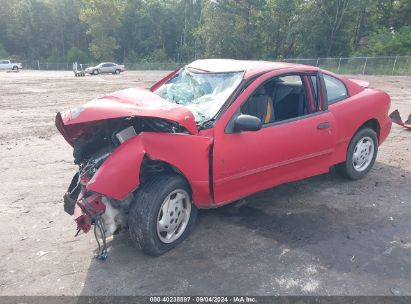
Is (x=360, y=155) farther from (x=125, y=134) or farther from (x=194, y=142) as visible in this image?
(x=125, y=134)

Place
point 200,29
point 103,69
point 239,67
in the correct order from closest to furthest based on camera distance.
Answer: point 239,67 → point 103,69 → point 200,29

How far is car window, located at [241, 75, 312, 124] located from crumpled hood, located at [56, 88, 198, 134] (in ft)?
3.30

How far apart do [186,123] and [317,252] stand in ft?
5.74

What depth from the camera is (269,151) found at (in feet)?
12.8

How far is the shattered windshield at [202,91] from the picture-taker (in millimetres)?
3787

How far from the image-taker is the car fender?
3.03 metres

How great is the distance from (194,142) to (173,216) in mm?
749

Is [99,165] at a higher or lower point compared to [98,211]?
higher

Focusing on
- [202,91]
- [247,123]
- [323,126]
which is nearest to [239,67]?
[202,91]

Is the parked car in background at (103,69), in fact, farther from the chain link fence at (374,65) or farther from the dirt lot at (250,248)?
the dirt lot at (250,248)

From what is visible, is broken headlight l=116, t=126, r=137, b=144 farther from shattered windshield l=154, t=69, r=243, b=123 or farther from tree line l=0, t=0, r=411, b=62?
tree line l=0, t=0, r=411, b=62

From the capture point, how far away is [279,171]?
4137 millimetres

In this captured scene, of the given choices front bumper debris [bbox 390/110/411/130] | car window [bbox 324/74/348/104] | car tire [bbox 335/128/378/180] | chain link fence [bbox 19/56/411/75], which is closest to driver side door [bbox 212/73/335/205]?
car window [bbox 324/74/348/104]

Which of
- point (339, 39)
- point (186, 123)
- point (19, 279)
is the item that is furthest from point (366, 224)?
point (339, 39)
